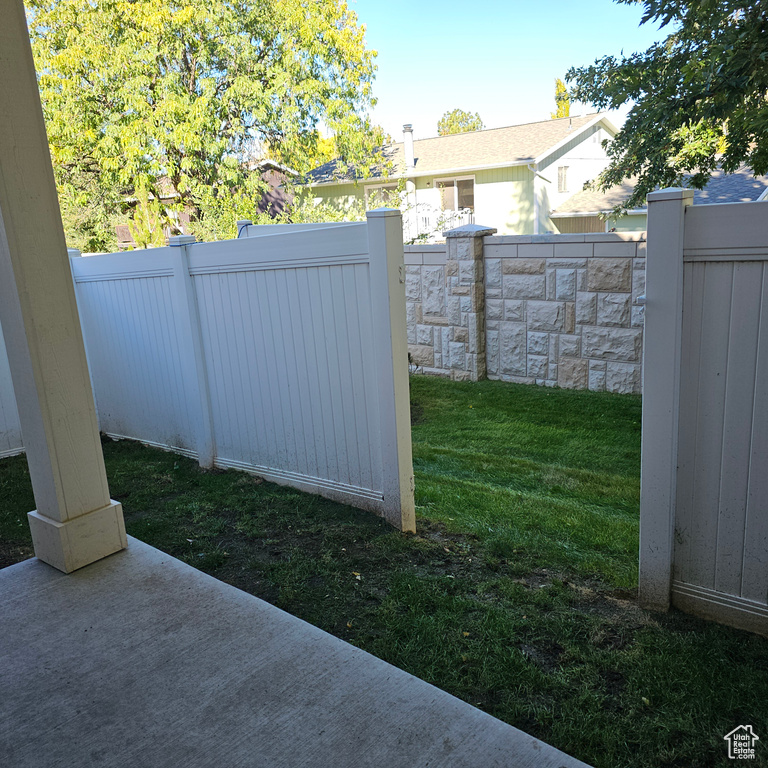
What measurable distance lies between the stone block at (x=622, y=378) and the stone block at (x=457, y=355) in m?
1.71

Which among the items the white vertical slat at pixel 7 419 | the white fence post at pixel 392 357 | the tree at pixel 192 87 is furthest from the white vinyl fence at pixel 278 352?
the tree at pixel 192 87

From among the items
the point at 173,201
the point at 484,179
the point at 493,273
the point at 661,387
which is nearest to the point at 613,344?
the point at 493,273

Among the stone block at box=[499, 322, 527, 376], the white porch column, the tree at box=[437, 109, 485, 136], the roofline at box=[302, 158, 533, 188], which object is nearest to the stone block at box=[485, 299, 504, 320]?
the stone block at box=[499, 322, 527, 376]

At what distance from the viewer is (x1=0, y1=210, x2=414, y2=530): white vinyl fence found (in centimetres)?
380

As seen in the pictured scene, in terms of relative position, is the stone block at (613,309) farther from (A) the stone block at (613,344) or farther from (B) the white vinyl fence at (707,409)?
(B) the white vinyl fence at (707,409)

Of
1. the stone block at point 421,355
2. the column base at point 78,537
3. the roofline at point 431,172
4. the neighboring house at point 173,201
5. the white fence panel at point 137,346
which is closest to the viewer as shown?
the column base at point 78,537

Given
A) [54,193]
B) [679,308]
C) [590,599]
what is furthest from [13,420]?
[679,308]

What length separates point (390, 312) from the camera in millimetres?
3676

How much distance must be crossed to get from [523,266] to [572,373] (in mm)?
1304

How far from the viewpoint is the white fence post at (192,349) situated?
4945 millimetres

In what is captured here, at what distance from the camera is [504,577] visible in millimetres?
3291

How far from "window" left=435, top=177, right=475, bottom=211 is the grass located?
52.7 feet

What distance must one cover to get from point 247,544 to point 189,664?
4.47ft

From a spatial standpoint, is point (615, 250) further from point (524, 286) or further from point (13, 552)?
point (13, 552)
